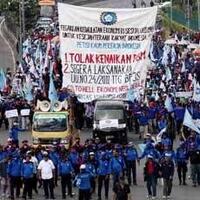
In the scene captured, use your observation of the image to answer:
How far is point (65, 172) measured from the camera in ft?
90.7

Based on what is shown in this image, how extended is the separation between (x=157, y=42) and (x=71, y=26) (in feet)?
84.0

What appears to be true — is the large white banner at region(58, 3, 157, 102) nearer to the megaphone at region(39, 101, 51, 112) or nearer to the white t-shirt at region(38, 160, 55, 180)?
the white t-shirt at region(38, 160, 55, 180)

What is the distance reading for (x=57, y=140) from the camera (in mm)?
33031

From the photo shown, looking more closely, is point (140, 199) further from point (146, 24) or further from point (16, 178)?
point (146, 24)

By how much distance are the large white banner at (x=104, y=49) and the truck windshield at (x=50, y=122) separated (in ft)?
14.7

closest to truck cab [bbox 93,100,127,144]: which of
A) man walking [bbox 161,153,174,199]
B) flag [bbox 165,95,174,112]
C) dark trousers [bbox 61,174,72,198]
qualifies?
flag [bbox 165,95,174,112]

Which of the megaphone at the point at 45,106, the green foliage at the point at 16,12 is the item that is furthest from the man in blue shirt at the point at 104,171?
the green foliage at the point at 16,12

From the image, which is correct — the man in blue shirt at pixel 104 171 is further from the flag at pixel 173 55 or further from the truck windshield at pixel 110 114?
the flag at pixel 173 55

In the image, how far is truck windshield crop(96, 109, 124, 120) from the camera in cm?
3619

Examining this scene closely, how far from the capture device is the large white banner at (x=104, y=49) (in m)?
28.9

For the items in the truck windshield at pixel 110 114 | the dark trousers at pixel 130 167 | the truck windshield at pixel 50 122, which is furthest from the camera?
the truck windshield at pixel 110 114

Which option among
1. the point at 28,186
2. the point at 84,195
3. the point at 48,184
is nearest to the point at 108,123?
the point at 48,184

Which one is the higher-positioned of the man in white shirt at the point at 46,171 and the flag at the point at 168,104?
the flag at the point at 168,104

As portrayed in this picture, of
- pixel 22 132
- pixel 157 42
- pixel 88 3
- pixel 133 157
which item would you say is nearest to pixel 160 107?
pixel 22 132
